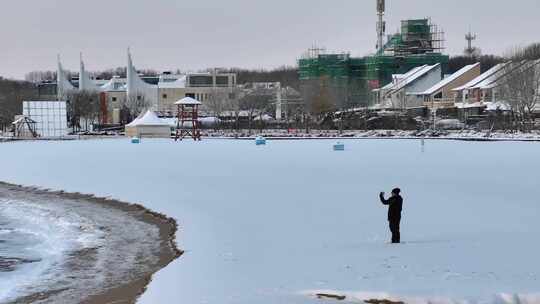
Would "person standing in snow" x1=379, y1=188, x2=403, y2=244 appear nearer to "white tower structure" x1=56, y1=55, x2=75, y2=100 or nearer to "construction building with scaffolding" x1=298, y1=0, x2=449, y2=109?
"construction building with scaffolding" x1=298, y1=0, x2=449, y2=109

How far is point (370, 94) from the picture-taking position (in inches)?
3821

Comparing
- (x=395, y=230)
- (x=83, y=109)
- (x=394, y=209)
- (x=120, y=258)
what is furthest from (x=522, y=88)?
(x=120, y=258)

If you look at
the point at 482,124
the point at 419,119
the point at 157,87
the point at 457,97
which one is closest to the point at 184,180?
the point at 482,124

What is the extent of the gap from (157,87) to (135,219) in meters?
94.2

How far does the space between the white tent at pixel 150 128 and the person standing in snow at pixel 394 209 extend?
6084 centimetres

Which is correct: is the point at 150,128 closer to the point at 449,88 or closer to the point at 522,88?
the point at 449,88

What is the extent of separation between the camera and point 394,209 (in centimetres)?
1405

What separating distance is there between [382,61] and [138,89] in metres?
34.8

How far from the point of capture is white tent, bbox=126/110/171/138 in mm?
73875

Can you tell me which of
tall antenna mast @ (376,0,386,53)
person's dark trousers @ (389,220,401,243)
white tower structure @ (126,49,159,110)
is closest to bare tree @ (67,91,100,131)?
white tower structure @ (126,49,159,110)

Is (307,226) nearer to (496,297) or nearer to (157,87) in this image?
(496,297)

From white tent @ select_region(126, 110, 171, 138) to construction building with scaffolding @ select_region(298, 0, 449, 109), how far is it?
2603 cm

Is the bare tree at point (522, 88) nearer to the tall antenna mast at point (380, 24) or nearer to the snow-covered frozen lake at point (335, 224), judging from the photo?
the snow-covered frozen lake at point (335, 224)

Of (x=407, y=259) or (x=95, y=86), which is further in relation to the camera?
(x=95, y=86)
